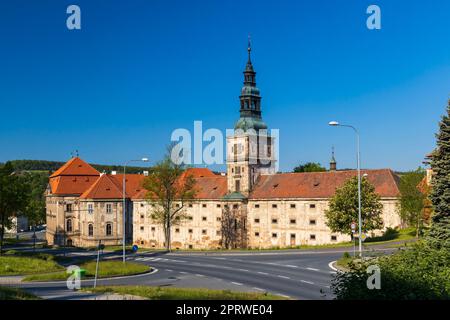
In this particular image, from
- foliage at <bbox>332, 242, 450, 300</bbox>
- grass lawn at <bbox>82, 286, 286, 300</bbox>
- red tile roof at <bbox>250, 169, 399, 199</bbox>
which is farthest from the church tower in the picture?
foliage at <bbox>332, 242, 450, 300</bbox>

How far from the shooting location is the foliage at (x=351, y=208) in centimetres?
5350

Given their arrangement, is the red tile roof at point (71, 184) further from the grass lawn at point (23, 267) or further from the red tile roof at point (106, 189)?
the grass lawn at point (23, 267)

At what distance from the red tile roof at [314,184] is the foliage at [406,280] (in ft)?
133

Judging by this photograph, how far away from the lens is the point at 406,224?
200 ft

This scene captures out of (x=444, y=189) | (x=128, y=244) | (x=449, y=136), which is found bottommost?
(x=128, y=244)

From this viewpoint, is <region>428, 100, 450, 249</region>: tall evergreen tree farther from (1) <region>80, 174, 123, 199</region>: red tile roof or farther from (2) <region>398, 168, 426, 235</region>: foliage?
(1) <region>80, 174, 123, 199</region>: red tile roof

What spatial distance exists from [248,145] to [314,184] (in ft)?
39.5

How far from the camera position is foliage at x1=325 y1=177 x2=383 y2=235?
176ft

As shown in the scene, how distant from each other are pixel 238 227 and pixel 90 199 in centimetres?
2864

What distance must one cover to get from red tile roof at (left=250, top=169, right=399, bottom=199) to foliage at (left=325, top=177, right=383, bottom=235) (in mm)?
6826

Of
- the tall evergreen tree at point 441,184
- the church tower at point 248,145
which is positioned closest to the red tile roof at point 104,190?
the church tower at point 248,145

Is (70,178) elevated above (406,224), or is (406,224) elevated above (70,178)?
(70,178)
